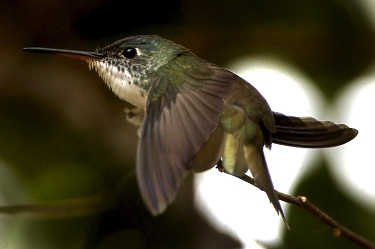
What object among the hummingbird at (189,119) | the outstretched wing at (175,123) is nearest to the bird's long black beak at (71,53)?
the hummingbird at (189,119)

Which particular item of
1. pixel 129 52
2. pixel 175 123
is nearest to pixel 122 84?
pixel 129 52

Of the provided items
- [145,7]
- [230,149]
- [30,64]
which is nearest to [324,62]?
[145,7]

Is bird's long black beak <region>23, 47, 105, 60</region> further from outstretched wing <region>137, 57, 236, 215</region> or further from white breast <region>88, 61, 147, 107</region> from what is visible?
outstretched wing <region>137, 57, 236, 215</region>

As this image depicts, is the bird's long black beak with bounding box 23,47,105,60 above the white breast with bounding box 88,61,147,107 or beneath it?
above

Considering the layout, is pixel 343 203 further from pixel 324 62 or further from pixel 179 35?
pixel 179 35

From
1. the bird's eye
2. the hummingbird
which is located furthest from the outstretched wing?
the bird's eye

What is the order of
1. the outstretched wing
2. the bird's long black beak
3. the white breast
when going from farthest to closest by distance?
1. the white breast
2. the bird's long black beak
3. the outstretched wing

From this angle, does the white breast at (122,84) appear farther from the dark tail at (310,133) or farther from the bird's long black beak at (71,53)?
the dark tail at (310,133)
